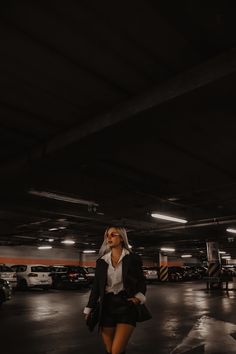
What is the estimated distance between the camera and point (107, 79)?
185 inches

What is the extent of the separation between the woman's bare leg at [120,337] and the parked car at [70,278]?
2171 centimetres

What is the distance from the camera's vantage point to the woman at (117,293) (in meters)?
3.13

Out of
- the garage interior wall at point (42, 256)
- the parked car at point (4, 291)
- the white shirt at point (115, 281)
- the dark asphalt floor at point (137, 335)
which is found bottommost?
the dark asphalt floor at point (137, 335)

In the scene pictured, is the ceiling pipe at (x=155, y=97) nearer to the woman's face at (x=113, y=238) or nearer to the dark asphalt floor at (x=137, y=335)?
the woman's face at (x=113, y=238)

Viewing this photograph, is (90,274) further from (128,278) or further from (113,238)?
(128,278)

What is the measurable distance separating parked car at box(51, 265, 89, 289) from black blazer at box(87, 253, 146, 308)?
21.6 m

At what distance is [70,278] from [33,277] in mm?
2515

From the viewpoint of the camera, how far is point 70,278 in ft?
78.8

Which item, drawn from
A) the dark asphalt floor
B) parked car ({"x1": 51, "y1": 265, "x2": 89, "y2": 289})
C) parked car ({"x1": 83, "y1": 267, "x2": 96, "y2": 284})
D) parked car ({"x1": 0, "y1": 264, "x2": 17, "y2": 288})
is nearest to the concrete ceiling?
the dark asphalt floor

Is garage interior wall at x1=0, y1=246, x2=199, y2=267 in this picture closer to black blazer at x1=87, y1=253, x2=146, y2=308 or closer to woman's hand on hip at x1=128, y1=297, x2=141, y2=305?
black blazer at x1=87, y1=253, x2=146, y2=308

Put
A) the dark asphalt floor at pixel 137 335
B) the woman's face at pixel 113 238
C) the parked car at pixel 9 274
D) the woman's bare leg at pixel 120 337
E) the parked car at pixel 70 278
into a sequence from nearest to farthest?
the woman's bare leg at pixel 120 337
the woman's face at pixel 113 238
the dark asphalt floor at pixel 137 335
the parked car at pixel 9 274
the parked car at pixel 70 278

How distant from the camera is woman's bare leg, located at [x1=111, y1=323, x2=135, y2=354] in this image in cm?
308

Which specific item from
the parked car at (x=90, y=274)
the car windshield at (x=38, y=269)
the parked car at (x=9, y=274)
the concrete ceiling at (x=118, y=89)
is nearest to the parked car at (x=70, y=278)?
the car windshield at (x=38, y=269)

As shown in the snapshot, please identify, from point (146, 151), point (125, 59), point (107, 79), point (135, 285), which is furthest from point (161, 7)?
point (146, 151)
